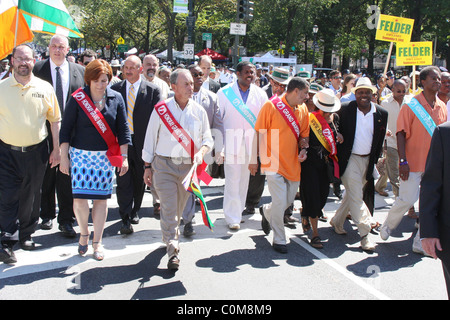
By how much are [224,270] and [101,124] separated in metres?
1.97

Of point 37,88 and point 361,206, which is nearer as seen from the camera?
point 37,88

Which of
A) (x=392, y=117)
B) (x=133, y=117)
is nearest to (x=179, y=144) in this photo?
(x=133, y=117)

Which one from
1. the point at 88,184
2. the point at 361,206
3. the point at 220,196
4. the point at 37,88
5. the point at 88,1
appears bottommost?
the point at 220,196

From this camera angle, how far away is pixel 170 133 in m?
4.78

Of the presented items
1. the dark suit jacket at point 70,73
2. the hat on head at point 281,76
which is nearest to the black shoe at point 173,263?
the dark suit jacket at point 70,73

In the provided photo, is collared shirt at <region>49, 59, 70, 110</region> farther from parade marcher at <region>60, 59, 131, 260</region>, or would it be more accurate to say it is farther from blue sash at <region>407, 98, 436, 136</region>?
blue sash at <region>407, 98, 436, 136</region>

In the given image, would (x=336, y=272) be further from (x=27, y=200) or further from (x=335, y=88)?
(x=335, y=88)

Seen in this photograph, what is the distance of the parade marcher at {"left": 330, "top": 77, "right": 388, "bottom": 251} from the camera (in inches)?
222

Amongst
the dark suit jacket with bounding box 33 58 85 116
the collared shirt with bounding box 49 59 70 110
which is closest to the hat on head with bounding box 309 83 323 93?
the dark suit jacket with bounding box 33 58 85 116

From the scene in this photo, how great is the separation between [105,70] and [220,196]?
371 centimetres

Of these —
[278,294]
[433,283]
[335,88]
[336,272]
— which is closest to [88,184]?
[278,294]

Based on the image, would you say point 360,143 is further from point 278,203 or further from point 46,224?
point 46,224

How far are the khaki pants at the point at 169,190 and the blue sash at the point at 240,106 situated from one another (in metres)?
1.67

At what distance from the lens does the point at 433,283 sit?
183 inches
